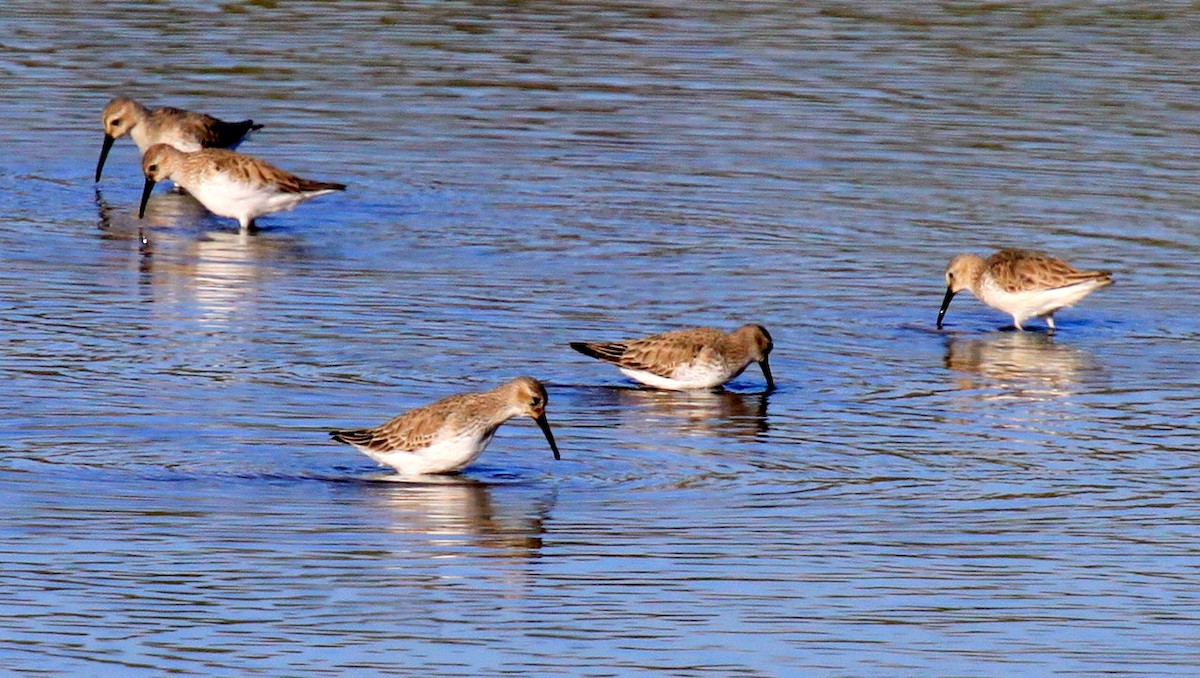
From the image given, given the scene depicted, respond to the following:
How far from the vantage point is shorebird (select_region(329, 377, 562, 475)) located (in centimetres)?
1248

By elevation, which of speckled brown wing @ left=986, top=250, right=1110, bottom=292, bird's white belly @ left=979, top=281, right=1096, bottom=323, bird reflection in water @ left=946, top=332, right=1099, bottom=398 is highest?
speckled brown wing @ left=986, top=250, right=1110, bottom=292

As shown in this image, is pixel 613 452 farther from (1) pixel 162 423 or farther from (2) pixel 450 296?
(2) pixel 450 296

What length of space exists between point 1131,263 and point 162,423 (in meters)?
9.27

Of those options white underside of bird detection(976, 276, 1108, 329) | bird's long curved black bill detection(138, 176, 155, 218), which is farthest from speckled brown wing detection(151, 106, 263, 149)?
white underside of bird detection(976, 276, 1108, 329)

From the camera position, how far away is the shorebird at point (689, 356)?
15203 millimetres

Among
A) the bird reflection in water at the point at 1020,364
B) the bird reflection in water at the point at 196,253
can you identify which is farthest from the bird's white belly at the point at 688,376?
the bird reflection in water at the point at 196,253

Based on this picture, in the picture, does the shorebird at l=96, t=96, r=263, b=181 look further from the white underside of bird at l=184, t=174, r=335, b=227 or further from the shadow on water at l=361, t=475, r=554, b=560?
the shadow on water at l=361, t=475, r=554, b=560

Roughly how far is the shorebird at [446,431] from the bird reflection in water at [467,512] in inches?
5.0

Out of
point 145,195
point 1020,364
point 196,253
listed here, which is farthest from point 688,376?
point 145,195

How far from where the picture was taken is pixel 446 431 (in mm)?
12484

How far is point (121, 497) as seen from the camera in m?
12.0

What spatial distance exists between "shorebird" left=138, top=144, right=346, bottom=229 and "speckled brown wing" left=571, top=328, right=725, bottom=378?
20.2 feet

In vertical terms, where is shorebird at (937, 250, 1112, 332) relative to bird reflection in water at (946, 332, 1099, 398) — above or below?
above

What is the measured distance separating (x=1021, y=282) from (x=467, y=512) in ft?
21.5
